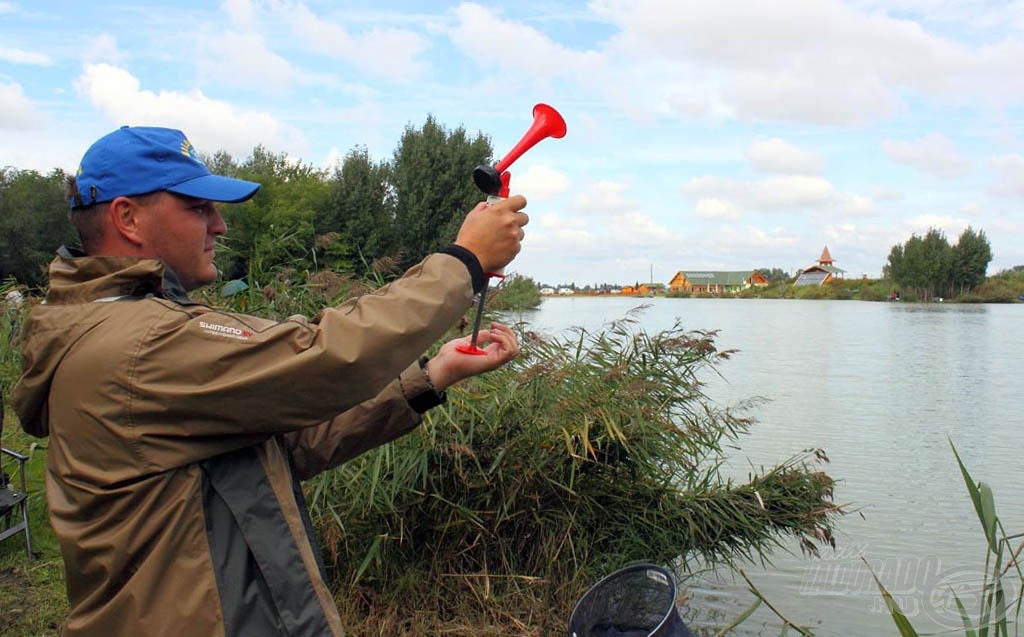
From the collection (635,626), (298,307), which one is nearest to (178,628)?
(635,626)

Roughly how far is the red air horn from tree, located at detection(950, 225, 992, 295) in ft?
251

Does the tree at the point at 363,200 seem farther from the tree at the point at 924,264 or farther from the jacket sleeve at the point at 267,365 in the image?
the tree at the point at 924,264

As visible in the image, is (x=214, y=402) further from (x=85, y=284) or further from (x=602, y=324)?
(x=602, y=324)

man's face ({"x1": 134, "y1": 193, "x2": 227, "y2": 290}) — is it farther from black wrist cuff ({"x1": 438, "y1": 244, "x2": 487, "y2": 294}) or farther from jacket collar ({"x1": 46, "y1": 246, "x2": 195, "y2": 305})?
black wrist cuff ({"x1": 438, "y1": 244, "x2": 487, "y2": 294})

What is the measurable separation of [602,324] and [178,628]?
457cm

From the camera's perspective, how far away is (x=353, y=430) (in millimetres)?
2133

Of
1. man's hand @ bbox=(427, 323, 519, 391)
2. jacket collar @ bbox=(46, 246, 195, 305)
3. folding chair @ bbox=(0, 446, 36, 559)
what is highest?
jacket collar @ bbox=(46, 246, 195, 305)

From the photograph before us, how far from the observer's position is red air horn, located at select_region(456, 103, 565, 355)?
6.11 ft

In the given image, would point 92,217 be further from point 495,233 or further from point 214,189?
point 495,233

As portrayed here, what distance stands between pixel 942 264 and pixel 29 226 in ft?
213

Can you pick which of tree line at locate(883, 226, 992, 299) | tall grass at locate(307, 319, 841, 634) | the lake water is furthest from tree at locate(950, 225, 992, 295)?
tall grass at locate(307, 319, 841, 634)

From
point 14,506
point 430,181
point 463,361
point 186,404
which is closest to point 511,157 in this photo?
point 463,361

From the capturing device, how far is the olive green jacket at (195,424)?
1569 mm

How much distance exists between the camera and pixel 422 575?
15.8ft
